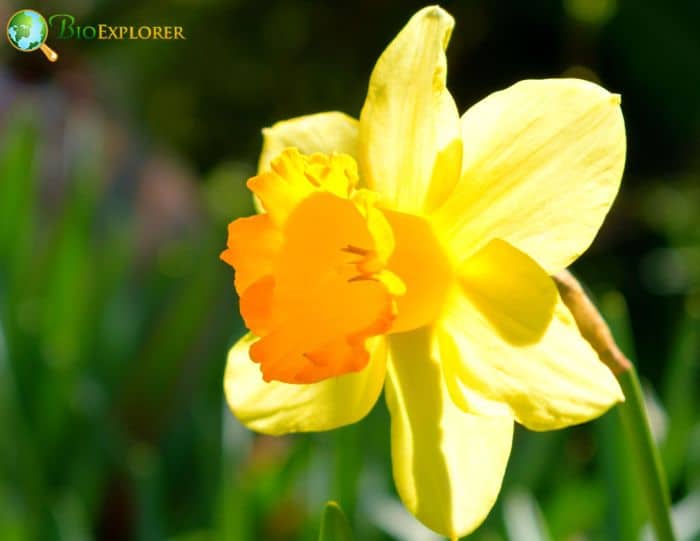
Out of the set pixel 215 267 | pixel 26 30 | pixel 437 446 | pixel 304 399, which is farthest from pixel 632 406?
pixel 215 267

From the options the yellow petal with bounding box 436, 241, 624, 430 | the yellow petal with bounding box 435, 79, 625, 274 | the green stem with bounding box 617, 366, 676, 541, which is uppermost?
the yellow petal with bounding box 435, 79, 625, 274

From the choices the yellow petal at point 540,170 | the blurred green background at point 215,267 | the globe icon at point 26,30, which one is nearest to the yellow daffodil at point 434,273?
the yellow petal at point 540,170

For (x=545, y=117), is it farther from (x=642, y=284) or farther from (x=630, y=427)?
(x=642, y=284)

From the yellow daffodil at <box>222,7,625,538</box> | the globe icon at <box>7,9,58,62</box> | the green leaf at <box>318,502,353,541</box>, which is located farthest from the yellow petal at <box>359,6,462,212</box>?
the globe icon at <box>7,9,58,62</box>

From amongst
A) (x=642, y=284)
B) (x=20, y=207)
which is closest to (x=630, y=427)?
(x=20, y=207)

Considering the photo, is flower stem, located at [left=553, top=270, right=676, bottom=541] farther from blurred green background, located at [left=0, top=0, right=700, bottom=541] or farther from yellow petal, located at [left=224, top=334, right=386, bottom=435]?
blurred green background, located at [left=0, top=0, right=700, bottom=541]

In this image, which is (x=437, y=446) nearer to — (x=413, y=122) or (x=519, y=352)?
(x=519, y=352)
